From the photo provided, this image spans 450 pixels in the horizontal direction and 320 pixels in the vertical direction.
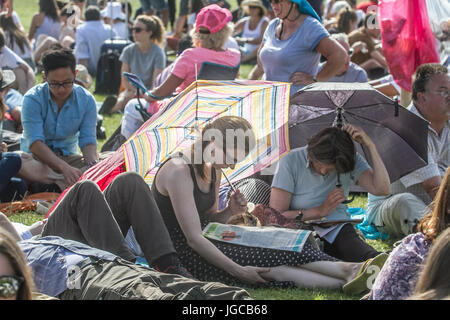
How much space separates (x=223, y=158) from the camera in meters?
4.60

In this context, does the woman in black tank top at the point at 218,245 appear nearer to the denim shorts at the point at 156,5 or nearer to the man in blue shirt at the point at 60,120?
the man in blue shirt at the point at 60,120

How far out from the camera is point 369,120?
5.59 meters

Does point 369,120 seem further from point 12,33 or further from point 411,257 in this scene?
point 12,33

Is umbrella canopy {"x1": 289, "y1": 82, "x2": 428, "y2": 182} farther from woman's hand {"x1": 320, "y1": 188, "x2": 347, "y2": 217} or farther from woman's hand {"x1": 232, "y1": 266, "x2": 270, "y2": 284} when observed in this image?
woman's hand {"x1": 232, "y1": 266, "x2": 270, "y2": 284}

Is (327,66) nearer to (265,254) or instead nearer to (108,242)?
(265,254)

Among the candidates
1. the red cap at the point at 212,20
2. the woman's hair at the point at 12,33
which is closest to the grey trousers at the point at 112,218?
the red cap at the point at 212,20

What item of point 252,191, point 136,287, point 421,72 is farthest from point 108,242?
point 421,72

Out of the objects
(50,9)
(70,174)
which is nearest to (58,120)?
(70,174)

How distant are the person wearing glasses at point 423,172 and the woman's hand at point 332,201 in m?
0.65

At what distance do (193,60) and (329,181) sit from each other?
7.76ft

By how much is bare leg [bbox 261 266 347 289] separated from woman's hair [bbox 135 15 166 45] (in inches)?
235

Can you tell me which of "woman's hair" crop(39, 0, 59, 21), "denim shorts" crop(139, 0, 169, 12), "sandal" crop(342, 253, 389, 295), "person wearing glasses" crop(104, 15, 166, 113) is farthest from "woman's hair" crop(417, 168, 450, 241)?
"denim shorts" crop(139, 0, 169, 12)

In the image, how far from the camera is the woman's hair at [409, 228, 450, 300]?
2484mm
